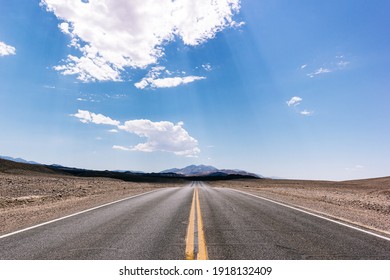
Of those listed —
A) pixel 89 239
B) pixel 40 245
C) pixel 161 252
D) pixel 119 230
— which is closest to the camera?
pixel 161 252

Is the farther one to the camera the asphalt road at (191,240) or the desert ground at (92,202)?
the desert ground at (92,202)

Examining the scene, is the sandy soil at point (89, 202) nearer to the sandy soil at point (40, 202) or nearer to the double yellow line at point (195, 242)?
the sandy soil at point (40, 202)

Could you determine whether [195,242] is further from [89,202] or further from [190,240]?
[89,202]

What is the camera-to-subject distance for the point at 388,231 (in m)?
8.69

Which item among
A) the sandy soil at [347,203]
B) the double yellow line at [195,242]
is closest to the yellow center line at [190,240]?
the double yellow line at [195,242]

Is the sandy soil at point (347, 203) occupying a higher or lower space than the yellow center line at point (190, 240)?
higher

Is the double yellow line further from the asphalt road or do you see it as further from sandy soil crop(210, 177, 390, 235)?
sandy soil crop(210, 177, 390, 235)

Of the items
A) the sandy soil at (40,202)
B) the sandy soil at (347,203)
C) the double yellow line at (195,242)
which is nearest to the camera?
the double yellow line at (195,242)

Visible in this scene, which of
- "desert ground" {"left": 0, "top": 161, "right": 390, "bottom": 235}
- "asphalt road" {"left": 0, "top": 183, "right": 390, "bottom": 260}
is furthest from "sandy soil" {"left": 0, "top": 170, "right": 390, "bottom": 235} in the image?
"asphalt road" {"left": 0, "top": 183, "right": 390, "bottom": 260}

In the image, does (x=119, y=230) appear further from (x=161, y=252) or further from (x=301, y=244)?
(x=301, y=244)

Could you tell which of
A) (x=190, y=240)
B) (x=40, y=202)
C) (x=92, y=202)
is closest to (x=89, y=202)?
(x=92, y=202)

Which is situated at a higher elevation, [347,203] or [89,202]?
[347,203]
